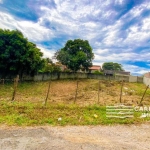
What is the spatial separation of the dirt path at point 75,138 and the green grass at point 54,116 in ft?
1.25

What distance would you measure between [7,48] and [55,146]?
568 inches

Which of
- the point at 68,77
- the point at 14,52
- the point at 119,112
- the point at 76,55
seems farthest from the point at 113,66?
the point at 119,112

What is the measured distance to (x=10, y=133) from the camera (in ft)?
15.0

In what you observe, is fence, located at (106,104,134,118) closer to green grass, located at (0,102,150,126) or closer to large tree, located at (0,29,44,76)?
green grass, located at (0,102,150,126)

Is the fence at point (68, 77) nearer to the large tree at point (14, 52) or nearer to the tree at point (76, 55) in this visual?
the tree at point (76, 55)

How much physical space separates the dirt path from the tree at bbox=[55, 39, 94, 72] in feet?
66.1

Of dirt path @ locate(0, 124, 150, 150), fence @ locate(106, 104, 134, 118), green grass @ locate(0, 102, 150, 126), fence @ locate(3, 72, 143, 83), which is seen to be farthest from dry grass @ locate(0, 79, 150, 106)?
fence @ locate(3, 72, 143, 83)

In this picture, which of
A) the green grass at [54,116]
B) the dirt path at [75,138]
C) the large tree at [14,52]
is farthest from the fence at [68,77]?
the dirt path at [75,138]

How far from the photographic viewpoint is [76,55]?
26.0m

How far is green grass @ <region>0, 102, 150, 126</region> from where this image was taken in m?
5.52

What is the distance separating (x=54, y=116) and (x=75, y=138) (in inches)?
68.9

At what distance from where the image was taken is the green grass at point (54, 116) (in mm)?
5523

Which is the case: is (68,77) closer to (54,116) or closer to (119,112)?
(119,112)

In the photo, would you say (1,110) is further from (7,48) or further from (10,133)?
(7,48)
